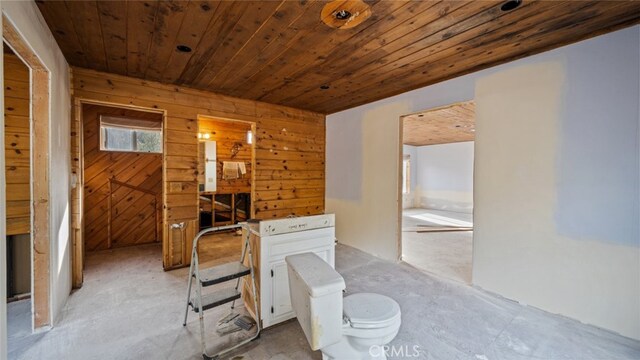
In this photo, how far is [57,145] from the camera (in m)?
2.25

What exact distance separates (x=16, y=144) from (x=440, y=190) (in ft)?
32.4

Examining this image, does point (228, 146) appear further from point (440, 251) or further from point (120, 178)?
point (440, 251)

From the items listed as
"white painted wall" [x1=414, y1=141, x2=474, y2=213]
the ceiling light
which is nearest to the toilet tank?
the ceiling light

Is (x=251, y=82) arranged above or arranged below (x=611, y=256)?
above

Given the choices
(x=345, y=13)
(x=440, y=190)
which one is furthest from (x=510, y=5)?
(x=440, y=190)

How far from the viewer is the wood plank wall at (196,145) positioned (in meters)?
3.15

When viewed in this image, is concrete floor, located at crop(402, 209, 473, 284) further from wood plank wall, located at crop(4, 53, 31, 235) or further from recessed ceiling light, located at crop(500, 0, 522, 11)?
wood plank wall, located at crop(4, 53, 31, 235)

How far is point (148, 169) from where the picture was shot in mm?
4527

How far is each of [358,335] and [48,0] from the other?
9.71ft

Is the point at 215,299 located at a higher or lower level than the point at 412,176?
lower

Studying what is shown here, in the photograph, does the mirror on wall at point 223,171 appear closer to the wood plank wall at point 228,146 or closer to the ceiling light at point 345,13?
the wood plank wall at point 228,146

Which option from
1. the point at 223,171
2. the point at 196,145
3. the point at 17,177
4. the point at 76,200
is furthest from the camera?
the point at 223,171

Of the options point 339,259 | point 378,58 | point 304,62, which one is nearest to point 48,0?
point 304,62

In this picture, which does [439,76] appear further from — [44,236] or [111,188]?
[111,188]
